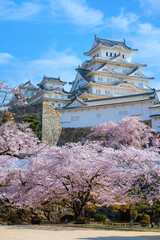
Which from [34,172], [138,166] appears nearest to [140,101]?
[138,166]

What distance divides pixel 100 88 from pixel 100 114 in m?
12.9

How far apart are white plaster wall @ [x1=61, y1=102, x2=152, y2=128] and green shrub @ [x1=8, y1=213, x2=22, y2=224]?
636 inches

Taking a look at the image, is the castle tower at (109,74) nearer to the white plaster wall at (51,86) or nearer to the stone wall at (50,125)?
the white plaster wall at (51,86)

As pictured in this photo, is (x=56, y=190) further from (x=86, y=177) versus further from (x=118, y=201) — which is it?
(x=118, y=201)

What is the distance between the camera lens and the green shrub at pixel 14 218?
40.3ft

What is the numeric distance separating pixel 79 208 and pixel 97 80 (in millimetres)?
29995

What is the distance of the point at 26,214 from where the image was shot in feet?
42.3

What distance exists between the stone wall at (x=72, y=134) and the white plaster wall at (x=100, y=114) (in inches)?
20.7

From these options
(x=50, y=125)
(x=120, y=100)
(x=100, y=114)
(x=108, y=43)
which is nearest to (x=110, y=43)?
(x=108, y=43)

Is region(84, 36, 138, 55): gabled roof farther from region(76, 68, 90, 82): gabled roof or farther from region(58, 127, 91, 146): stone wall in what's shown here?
region(58, 127, 91, 146): stone wall

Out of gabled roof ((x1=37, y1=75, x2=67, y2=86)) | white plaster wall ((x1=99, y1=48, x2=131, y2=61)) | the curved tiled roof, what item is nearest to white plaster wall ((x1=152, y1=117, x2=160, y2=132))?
gabled roof ((x1=37, y1=75, x2=67, y2=86))

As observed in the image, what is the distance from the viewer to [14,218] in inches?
488

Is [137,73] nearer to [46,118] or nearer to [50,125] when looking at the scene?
[50,125]

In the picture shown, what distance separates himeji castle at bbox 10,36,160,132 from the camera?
28156mm
